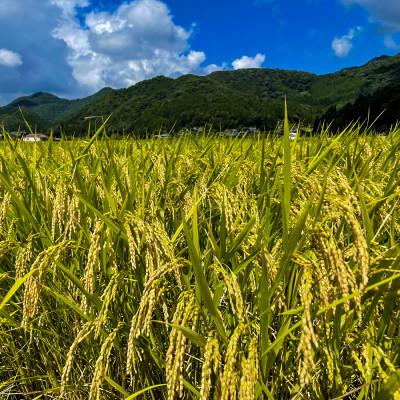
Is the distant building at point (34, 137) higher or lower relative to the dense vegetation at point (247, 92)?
lower

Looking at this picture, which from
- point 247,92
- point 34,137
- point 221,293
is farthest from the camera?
point 247,92

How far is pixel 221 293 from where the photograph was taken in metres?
1.30

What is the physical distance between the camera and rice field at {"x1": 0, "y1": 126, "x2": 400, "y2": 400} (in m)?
1.10

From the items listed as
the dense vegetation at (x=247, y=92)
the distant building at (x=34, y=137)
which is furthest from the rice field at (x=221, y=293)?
the dense vegetation at (x=247, y=92)

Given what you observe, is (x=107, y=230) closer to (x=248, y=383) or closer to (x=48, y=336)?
(x=48, y=336)

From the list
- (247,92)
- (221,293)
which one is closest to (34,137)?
(221,293)

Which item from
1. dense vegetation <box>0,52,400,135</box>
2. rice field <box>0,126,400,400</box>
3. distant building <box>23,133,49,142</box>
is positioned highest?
dense vegetation <box>0,52,400,135</box>

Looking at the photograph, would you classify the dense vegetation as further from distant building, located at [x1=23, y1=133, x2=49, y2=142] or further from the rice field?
the rice field

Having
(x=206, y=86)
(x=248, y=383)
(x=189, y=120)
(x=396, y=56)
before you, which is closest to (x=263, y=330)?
(x=248, y=383)

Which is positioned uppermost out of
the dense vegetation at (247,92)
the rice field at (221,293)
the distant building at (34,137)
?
the dense vegetation at (247,92)

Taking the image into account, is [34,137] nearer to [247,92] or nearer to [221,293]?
[221,293]

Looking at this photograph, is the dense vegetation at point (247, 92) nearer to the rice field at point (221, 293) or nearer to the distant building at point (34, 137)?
the distant building at point (34, 137)

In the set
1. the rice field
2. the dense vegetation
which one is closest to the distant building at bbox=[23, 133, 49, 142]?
the rice field

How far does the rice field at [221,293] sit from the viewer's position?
1.10 meters
